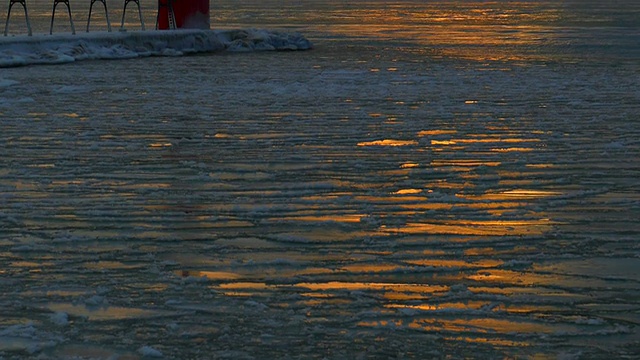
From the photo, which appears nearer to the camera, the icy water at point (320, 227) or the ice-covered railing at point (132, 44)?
the icy water at point (320, 227)

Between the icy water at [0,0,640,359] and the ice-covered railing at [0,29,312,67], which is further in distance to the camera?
the ice-covered railing at [0,29,312,67]

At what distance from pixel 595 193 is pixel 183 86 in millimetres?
9221

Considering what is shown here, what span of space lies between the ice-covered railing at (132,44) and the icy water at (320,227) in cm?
739

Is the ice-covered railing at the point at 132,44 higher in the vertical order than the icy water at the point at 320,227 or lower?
lower

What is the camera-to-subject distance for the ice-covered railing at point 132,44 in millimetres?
21000

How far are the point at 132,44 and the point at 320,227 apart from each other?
59.0ft

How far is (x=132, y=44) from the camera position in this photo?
78.4 ft

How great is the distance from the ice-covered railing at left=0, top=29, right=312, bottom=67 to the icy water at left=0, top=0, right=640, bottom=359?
7.39m

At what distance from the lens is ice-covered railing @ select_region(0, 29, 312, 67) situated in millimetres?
21000

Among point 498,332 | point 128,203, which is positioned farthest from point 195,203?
point 498,332

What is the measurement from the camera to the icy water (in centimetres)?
462

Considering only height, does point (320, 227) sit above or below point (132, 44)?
above

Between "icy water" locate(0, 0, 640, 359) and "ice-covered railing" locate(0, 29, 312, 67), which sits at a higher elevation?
"icy water" locate(0, 0, 640, 359)

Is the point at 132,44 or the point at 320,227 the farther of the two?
the point at 132,44
